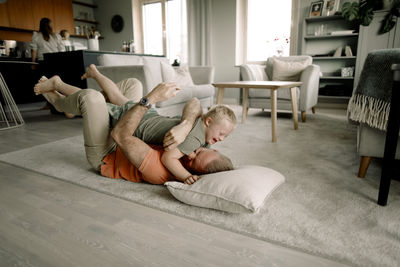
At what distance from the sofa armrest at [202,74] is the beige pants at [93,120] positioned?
2717 mm

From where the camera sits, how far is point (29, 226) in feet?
3.42

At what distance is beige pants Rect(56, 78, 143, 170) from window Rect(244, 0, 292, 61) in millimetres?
3904

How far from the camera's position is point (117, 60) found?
3266 mm

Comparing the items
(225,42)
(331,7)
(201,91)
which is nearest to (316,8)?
(331,7)

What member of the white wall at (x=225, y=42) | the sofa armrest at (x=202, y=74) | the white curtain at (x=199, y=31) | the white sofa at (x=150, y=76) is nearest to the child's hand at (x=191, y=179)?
the white sofa at (x=150, y=76)

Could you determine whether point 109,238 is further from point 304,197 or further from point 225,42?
point 225,42

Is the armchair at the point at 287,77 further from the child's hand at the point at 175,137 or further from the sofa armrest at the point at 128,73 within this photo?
the child's hand at the point at 175,137

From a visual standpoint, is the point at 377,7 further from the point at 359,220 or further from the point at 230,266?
the point at 230,266

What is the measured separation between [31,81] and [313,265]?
5757 mm

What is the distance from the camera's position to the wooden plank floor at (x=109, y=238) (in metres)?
0.85

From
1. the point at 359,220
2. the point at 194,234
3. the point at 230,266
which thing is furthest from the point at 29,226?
the point at 359,220

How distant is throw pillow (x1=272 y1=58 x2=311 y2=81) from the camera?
11.8 ft

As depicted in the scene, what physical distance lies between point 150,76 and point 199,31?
9.93ft

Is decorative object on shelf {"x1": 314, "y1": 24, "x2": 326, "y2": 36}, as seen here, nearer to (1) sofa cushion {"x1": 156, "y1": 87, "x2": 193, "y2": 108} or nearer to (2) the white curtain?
(2) the white curtain
